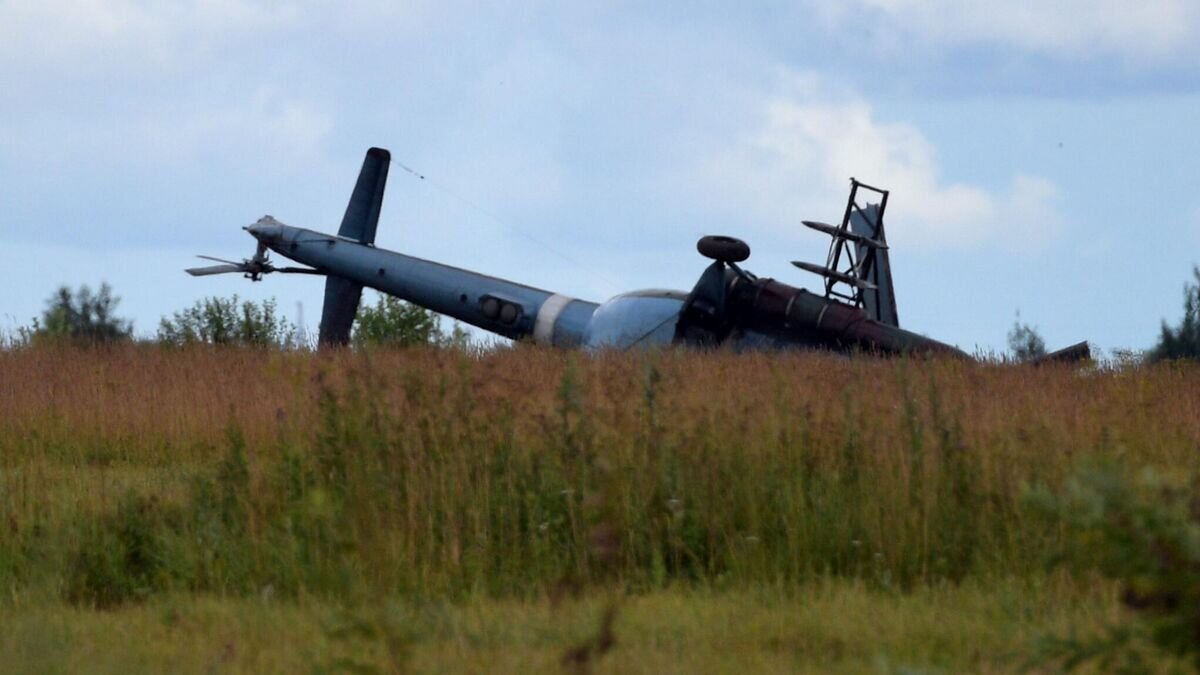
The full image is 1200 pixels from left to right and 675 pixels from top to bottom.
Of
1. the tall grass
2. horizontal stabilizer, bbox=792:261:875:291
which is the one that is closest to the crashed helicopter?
horizontal stabilizer, bbox=792:261:875:291

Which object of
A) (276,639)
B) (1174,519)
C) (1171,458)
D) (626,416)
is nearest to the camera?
(1174,519)

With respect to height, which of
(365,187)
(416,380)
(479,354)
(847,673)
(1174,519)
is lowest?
(847,673)

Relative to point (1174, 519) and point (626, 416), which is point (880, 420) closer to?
point (626, 416)

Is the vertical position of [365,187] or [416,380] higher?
[365,187]

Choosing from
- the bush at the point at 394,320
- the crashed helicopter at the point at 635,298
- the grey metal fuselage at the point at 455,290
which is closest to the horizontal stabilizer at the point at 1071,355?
the crashed helicopter at the point at 635,298

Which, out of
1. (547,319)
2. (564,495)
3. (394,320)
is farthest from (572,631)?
(394,320)

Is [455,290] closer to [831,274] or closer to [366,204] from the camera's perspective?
[366,204]

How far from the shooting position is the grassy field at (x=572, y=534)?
5.30 metres

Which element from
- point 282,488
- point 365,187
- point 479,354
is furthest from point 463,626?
point 365,187

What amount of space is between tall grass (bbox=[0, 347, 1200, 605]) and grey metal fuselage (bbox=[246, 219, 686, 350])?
39.4ft

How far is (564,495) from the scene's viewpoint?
7.13m

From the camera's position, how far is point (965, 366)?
13828 millimetres

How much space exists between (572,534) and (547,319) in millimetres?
15393

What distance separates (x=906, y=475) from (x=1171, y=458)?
2577 millimetres
